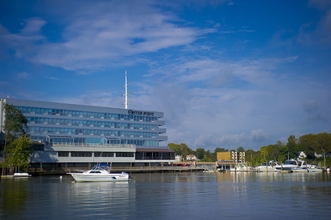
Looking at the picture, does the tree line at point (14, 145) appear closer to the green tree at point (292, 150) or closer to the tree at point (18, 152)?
the tree at point (18, 152)

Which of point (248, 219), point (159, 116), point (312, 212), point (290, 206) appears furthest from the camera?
point (159, 116)

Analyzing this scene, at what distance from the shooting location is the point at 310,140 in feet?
508

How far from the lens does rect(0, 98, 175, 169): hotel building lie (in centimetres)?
10731

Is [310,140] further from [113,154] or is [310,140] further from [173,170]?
[113,154]

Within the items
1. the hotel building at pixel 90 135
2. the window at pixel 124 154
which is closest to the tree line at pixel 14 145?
the hotel building at pixel 90 135

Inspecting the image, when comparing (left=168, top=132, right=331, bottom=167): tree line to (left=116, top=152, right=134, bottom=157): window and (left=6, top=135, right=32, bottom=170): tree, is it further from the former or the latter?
(left=6, top=135, right=32, bottom=170): tree

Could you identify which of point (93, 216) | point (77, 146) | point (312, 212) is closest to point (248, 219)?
point (312, 212)

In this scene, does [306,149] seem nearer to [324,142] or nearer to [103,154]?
[324,142]

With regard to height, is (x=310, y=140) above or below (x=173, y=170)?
above

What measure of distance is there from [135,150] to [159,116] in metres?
18.6

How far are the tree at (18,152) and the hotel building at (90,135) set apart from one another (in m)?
14.6

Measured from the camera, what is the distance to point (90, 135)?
11981 centimetres

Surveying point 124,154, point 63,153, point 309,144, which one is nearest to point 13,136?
point 63,153

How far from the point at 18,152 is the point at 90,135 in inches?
1340
